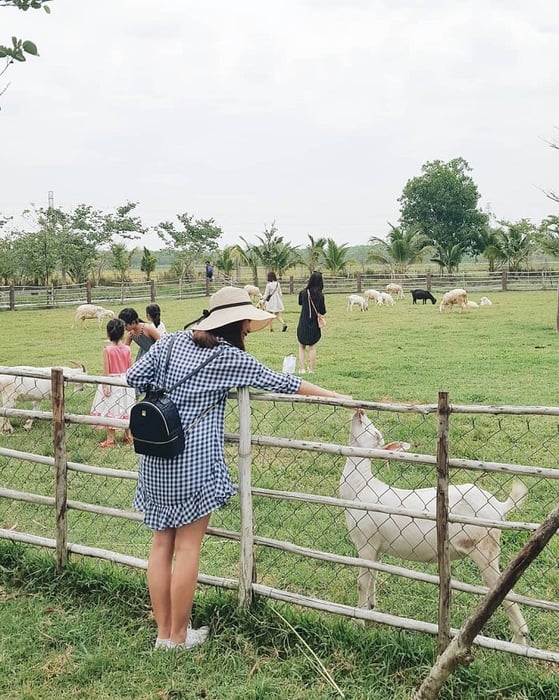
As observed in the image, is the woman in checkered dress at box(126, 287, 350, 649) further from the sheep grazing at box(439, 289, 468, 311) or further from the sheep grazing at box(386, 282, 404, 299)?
the sheep grazing at box(386, 282, 404, 299)

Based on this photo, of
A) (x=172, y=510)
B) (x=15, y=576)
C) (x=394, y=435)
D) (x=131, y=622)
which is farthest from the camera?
(x=394, y=435)

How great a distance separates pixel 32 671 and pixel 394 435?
4.22m

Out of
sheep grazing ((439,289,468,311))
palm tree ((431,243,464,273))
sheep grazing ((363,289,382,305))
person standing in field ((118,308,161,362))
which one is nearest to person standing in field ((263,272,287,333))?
sheep grazing ((439,289,468,311))

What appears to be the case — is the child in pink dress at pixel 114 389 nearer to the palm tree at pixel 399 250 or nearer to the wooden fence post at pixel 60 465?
the wooden fence post at pixel 60 465

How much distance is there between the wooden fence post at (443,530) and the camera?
2.96 meters

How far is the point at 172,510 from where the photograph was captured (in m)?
3.17

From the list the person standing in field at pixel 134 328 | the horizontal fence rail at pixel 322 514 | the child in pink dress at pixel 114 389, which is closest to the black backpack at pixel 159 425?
the horizontal fence rail at pixel 322 514

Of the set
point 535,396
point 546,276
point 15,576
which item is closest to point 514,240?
point 546,276

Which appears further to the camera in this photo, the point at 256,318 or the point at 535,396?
the point at 535,396

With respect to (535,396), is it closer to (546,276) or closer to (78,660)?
(78,660)

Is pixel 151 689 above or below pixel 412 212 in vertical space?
below

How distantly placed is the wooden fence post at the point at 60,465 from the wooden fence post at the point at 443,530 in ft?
6.64

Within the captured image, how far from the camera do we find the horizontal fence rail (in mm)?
3158

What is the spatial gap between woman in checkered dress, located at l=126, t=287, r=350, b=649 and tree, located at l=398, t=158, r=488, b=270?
131ft
